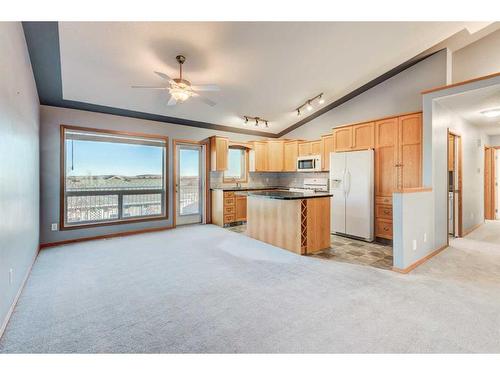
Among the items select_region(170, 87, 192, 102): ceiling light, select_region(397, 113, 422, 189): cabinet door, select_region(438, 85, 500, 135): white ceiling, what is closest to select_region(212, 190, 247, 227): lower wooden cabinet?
select_region(170, 87, 192, 102): ceiling light

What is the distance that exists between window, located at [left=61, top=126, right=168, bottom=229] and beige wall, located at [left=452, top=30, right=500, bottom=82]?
19.6 ft

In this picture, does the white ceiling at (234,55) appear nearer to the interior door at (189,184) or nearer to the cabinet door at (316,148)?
the interior door at (189,184)

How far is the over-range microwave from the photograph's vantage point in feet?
18.8

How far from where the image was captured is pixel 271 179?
730 cm

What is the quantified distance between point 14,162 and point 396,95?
5.77m

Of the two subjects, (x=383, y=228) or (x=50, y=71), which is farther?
(x=383, y=228)

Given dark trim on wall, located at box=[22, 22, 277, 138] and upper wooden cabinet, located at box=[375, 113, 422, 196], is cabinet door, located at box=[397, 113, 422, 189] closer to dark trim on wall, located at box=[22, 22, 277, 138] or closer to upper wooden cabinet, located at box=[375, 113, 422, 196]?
upper wooden cabinet, located at box=[375, 113, 422, 196]

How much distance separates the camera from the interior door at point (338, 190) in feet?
15.1

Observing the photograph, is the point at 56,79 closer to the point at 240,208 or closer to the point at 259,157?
the point at 240,208

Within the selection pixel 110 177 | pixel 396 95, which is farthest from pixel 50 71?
pixel 396 95

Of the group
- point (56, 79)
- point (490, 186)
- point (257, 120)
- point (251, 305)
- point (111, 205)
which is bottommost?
point (251, 305)

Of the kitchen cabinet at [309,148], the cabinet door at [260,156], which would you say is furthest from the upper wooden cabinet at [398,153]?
the cabinet door at [260,156]

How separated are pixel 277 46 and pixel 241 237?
335 centimetres
